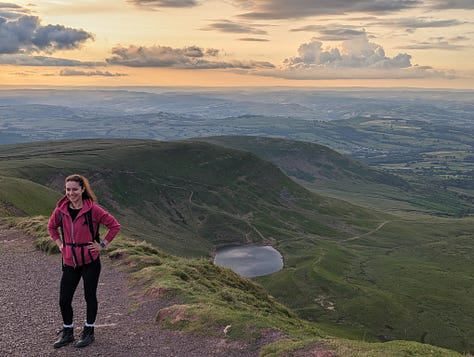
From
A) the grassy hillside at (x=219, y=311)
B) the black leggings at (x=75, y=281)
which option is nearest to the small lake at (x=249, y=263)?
the grassy hillside at (x=219, y=311)

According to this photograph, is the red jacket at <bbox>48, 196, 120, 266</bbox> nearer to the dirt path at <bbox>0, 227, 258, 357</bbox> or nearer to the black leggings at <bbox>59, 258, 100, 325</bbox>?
the black leggings at <bbox>59, 258, 100, 325</bbox>

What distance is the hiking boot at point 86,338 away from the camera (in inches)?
703

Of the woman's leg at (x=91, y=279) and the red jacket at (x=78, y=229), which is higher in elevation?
the red jacket at (x=78, y=229)

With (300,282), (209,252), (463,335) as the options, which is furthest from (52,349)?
(209,252)

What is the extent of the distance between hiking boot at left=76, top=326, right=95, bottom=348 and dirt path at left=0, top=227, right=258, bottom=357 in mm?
199

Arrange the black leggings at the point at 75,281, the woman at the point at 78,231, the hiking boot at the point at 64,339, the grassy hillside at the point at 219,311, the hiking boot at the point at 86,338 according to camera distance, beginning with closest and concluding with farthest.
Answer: the woman at the point at 78,231 → the black leggings at the point at 75,281 → the hiking boot at the point at 86,338 → the hiking boot at the point at 64,339 → the grassy hillside at the point at 219,311

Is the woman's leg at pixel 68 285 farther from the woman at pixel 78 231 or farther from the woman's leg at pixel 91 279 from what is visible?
the woman's leg at pixel 91 279

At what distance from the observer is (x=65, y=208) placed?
16.4 metres

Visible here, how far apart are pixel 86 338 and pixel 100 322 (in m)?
4.29

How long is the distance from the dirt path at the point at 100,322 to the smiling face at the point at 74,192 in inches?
255

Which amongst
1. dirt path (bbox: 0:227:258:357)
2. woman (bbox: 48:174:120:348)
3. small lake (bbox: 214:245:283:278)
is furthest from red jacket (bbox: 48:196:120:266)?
small lake (bbox: 214:245:283:278)

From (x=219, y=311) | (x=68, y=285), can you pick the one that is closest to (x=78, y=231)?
(x=68, y=285)

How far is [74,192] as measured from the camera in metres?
15.9

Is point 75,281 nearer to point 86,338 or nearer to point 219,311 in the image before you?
point 86,338
